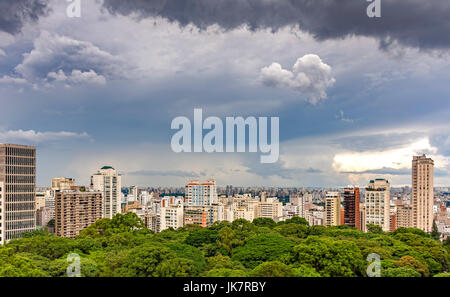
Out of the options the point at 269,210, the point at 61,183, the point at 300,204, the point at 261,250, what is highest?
the point at 261,250

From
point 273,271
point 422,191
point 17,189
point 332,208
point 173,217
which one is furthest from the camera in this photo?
point 332,208

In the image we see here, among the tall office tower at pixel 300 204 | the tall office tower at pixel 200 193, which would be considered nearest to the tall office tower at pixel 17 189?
the tall office tower at pixel 200 193

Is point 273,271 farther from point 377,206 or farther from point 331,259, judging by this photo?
point 377,206

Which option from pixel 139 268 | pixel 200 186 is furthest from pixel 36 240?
pixel 200 186

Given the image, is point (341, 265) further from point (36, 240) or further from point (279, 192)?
point (279, 192)

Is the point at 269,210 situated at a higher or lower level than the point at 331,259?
lower

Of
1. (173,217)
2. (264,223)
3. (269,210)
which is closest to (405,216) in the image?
(269,210)

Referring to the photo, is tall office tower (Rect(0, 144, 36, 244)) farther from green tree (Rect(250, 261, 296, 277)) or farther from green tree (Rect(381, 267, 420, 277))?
green tree (Rect(381, 267, 420, 277))

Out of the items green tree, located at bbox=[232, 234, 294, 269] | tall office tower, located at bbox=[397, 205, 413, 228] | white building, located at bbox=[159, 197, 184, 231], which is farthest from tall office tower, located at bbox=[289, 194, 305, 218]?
green tree, located at bbox=[232, 234, 294, 269]
